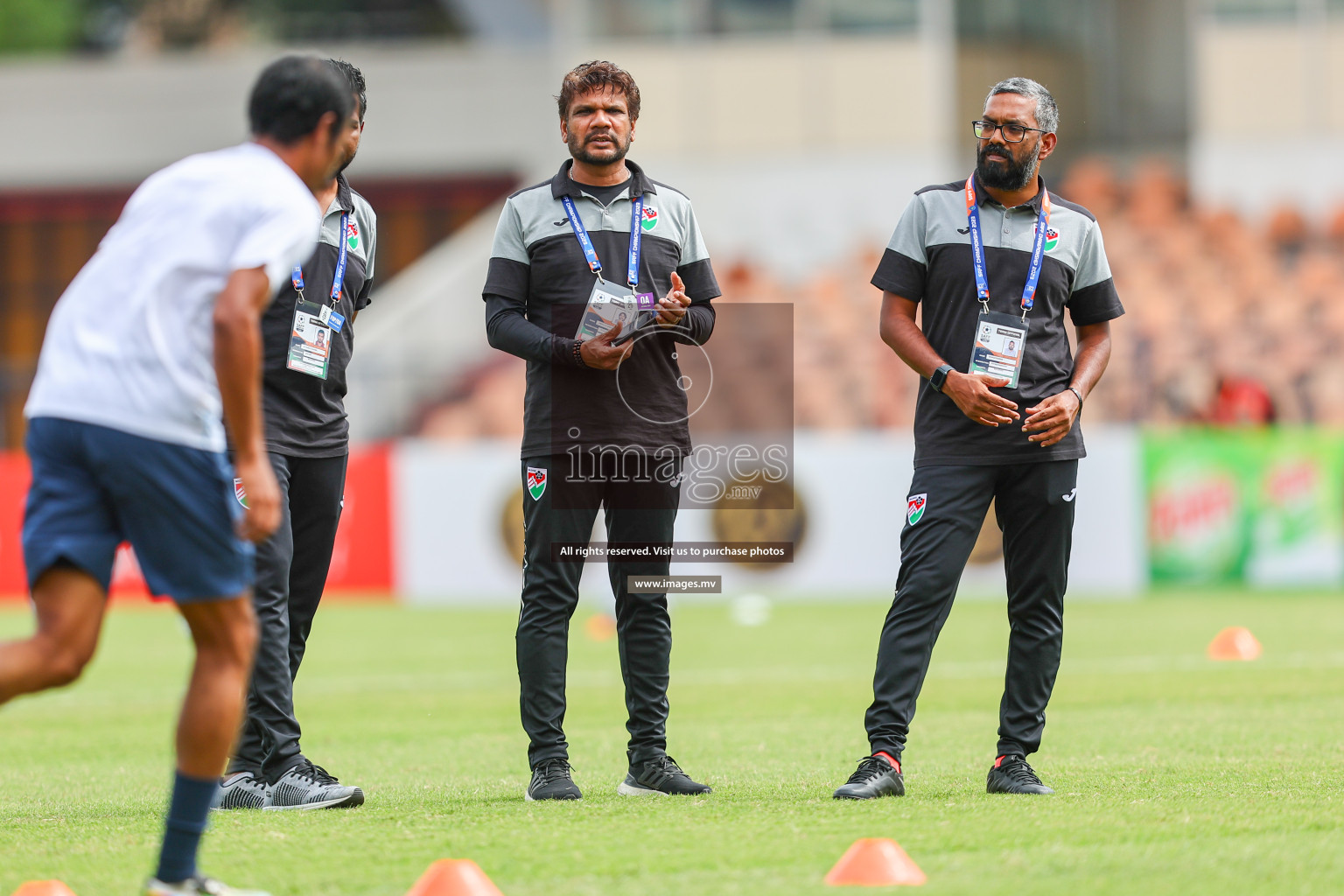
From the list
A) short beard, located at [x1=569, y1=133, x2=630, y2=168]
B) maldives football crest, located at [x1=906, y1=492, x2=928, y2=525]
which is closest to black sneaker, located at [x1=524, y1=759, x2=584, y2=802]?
maldives football crest, located at [x1=906, y1=492, x2=928, y2=525]

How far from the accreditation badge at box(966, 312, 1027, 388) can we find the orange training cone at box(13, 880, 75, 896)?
3.20 m

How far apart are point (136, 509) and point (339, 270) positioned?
209cm

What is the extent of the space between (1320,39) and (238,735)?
881 inches

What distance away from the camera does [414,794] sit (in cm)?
613

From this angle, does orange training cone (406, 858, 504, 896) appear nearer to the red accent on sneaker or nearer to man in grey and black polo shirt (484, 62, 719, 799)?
man in grey and black polo shirt (484, 62, 719, 799)

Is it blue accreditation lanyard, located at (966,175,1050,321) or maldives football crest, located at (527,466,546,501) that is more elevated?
blue accreditation lanyard, located at (966,175,1050,321)

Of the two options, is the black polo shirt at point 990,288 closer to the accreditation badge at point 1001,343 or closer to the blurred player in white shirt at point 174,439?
the accreditation badge at point 1001,343

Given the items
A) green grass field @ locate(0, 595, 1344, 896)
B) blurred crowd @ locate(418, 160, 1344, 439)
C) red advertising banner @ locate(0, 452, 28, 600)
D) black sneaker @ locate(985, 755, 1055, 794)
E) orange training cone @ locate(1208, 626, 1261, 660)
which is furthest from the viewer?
blurred crowd @ locate(418, 160, 1344, 439)

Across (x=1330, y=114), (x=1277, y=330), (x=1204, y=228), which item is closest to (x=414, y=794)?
(x=1277, y=330)

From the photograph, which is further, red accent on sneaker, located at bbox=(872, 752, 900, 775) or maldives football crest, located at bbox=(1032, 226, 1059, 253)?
maldives football crest, located at bbox=(1032, 226, 1059, 253)

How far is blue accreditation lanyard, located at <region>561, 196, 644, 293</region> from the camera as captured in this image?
6.02m

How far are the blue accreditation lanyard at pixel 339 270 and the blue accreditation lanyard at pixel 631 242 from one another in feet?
2.51

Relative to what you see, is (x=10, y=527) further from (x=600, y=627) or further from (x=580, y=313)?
(x=580, y=313)

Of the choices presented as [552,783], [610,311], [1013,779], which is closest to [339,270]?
[610,311]
